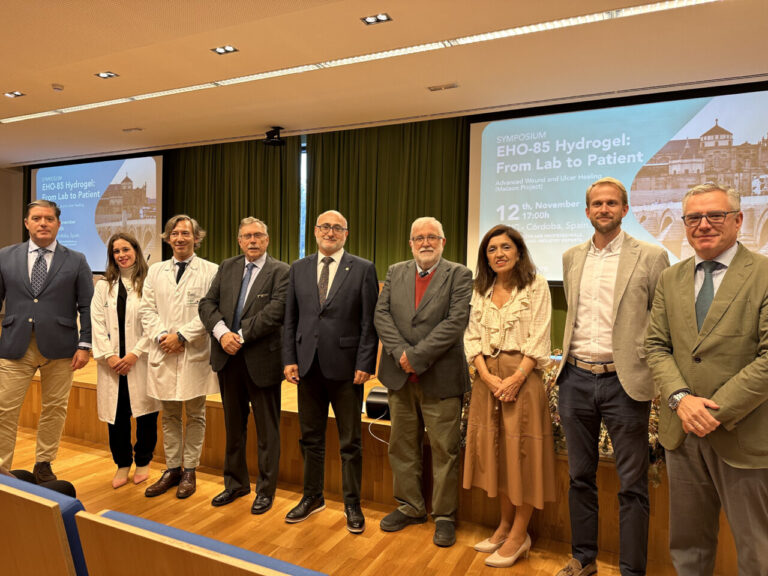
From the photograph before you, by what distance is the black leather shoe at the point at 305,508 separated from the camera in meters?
2.80

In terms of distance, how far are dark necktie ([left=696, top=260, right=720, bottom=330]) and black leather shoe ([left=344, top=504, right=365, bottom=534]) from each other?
1781 mm

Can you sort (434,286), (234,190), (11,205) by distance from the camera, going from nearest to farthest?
(434,286)
(234,190)
(11,205)

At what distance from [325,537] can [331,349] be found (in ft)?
2.95

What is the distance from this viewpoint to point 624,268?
2.16m

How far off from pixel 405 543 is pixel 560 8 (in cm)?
329

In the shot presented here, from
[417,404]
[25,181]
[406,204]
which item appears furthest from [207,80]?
[25,181]

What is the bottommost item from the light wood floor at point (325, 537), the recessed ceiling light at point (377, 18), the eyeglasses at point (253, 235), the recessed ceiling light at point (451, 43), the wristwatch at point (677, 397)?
the light wood floor at point (325, 537)

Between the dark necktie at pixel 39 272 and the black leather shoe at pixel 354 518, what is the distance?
213cm

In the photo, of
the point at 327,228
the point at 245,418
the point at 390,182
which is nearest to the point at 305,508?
the point at 245,418

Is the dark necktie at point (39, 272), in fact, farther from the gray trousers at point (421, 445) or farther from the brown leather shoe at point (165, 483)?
the gray trousers at point (421, 445)

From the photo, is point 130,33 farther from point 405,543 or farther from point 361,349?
point 405,543

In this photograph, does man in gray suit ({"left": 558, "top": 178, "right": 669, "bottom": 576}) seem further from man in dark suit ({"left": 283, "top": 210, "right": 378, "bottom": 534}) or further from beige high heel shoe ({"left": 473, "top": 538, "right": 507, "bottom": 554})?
man in dark suit ({"left": 283, "top": 210, "right": 378, "bottom": 534})

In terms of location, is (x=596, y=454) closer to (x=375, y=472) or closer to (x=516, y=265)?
(x=516, y=265)

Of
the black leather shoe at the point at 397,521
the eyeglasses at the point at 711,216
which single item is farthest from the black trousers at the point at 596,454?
the black leather shoe at the point at 397,521
